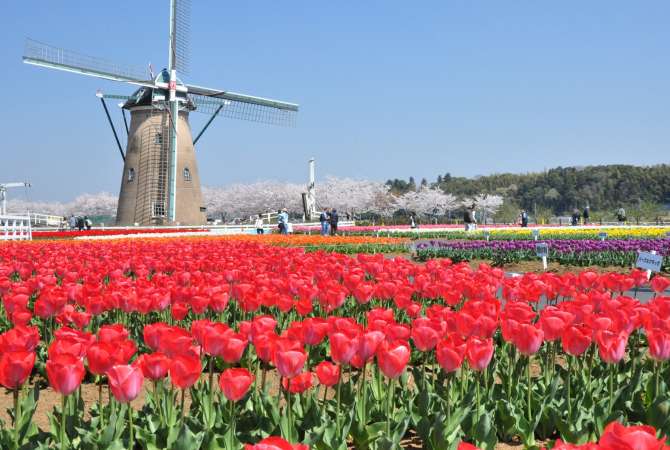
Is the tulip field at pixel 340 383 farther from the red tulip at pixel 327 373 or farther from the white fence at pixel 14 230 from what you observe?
the white fence at pixel 14 230

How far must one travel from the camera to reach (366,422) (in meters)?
3.00

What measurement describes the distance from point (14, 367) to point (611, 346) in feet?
8.30

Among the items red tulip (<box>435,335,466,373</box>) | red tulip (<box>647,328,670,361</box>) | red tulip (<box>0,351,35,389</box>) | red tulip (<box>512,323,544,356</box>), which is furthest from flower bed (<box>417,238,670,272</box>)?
red tulip (<box>0,351,35,389</box>)

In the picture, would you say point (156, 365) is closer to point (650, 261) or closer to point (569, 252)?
point (650, 261)

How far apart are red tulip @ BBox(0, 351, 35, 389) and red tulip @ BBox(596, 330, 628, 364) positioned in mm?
2440

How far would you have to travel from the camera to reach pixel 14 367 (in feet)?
7.82

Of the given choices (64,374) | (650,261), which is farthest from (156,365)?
(650,261)

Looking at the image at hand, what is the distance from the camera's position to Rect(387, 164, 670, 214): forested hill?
101 m

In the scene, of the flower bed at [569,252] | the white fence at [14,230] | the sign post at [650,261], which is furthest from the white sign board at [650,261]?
the white fence at [14,230]

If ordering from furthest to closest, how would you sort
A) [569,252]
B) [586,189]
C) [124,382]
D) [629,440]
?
1. [586,189]
2. [569,252]
3. [124,382]
4. [629,440]

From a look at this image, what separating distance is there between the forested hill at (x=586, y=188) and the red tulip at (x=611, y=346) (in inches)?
3829

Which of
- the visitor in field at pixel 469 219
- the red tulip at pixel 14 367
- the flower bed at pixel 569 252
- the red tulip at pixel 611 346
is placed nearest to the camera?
the red tulip at pixel 14 367

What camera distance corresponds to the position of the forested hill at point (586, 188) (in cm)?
10119

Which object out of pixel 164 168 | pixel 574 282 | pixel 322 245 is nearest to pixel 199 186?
pixel 164 168
